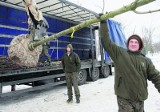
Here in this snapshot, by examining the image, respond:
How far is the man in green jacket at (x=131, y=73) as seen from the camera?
291 cm

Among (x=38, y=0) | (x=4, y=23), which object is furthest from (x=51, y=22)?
(x=4, y=23)

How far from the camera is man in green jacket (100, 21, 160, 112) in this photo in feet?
9.53

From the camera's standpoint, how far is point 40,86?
7.92 m

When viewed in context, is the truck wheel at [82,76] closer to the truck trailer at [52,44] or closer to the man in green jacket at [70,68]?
the truck trailer at [52,44]

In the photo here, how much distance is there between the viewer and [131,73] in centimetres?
291

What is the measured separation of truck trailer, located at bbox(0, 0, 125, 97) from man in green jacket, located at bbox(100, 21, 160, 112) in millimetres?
2885

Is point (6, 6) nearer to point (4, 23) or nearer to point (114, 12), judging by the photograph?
point (4, 23)

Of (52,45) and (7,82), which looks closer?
(7,82)

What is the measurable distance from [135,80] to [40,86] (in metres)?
5.50

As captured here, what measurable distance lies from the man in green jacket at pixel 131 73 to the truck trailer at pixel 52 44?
9.47 ft

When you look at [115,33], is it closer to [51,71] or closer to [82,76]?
[82,76]

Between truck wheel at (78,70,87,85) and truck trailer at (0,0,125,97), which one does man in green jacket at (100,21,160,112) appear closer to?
truck trailer at (0,0,125,97)

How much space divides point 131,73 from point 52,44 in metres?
8.60

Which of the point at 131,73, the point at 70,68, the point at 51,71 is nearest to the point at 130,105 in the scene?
the point at 131,73
